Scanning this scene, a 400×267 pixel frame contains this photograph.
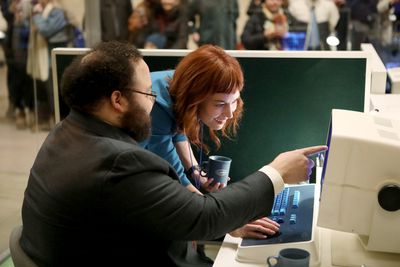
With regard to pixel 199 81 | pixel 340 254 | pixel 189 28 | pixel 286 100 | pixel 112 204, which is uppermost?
pixel 189 28

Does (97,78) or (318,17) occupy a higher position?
(318,17)

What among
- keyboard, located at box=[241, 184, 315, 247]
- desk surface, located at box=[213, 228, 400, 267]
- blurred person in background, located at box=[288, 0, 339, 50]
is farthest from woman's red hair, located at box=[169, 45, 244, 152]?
blurred person in background, located at box=[288, 0, 339, 50]

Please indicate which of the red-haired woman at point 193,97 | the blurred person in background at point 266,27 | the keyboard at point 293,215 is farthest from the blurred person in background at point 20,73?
the keyboard at point 293,215

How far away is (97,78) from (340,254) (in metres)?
0.75

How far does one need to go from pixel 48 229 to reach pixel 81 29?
4.31 metres

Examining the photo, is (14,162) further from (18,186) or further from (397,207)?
(397,207)

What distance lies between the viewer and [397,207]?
1.28 metres

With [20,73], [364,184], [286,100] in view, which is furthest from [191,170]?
[20,73]

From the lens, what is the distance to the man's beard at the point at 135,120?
135 centimetres

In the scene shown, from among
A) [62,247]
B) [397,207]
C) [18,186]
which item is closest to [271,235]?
[397,207]

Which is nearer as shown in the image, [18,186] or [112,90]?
[112,90]

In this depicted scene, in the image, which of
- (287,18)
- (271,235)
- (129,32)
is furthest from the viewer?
(129,32)

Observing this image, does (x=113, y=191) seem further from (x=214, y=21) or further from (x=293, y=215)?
(x=214, y=21)

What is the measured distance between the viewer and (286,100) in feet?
6.83
